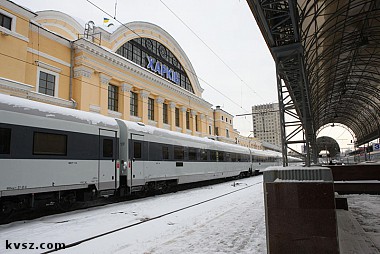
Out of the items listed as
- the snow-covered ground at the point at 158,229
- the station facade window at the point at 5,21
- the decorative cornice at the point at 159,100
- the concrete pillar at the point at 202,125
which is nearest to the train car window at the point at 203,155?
the snow-covered ground at the point at 158,229

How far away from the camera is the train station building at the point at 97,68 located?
16.7m

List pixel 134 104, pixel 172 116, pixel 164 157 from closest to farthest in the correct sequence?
pixel 164 157, pixel 134 104, pixel 172 116

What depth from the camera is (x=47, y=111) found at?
28.8ft

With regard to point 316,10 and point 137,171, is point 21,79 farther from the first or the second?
point 316,10

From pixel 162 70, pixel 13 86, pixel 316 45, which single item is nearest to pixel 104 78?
pixel 13 86

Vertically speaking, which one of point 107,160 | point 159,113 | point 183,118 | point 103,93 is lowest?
point 107,160

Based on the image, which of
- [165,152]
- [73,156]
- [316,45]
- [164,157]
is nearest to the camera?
[73,156]

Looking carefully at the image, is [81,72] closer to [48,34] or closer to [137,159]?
[48,34]

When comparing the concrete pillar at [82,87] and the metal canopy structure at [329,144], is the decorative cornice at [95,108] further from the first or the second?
the metal canopy structure at [329,144]

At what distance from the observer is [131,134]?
39.5ft

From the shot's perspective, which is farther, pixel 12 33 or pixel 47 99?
pixel 47 99

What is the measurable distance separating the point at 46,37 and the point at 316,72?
18.2 metres

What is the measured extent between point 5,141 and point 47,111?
1.66 meters

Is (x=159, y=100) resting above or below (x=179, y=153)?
above
